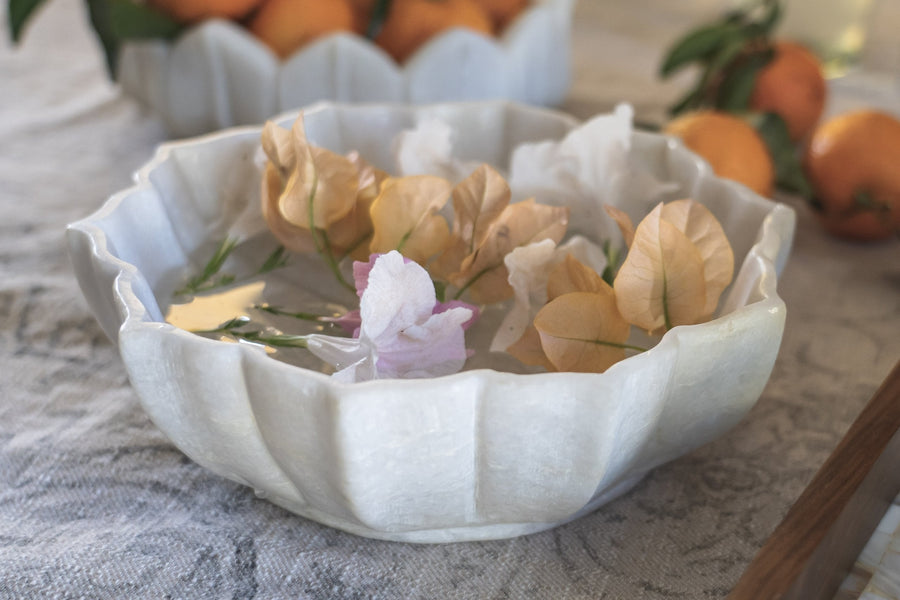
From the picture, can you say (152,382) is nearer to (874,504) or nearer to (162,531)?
(162,531)

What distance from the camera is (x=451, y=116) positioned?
1.05 feet

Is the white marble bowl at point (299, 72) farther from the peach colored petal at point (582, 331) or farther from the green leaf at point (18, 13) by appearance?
the peach colored petal at point (582, 331)

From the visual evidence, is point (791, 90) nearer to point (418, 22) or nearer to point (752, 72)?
point (752, 72)

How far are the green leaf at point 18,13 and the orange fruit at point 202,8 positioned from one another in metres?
0.05

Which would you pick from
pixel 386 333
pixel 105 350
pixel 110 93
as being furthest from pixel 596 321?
pixel 110 93

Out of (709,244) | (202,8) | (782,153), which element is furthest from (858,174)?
(202,8)

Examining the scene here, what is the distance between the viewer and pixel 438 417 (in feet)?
0.56

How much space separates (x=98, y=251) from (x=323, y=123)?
114mm

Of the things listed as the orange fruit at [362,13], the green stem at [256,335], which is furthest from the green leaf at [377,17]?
the green stem at [256,335]

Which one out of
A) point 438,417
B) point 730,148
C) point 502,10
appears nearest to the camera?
point 438,417

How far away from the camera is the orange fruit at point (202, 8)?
39cm

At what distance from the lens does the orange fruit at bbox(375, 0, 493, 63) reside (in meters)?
0.41

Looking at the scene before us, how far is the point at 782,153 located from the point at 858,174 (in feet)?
0.11

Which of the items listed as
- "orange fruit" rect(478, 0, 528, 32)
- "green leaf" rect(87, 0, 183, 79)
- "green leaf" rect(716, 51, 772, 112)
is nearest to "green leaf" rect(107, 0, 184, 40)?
"green leaf" rect(87, 0, 183, 79)
